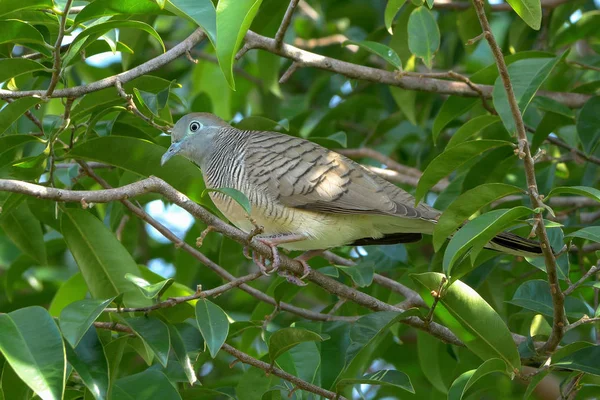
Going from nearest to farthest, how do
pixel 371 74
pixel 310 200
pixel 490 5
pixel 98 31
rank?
pixel 98 31 < pixel 310 200 < pixel 371 74 < pixel 490 5

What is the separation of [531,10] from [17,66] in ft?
6.37

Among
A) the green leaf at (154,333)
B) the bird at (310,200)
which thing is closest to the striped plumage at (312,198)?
the bird at (310,200)

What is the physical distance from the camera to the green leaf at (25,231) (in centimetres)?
385

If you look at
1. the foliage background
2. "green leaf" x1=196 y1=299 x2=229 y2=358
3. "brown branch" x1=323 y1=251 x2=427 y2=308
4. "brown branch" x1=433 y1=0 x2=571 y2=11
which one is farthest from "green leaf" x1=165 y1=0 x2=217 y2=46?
"brown branch" x1=433 y1=0 x2=571 y2=11

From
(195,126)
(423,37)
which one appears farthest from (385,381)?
(195,126)

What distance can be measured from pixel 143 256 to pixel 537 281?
3781 millimetres

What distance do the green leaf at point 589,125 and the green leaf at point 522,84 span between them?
2.76 feet

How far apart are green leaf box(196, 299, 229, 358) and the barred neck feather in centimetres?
135

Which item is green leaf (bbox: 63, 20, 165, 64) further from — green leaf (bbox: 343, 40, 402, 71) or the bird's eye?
the bird's eye

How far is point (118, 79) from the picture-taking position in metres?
3.38

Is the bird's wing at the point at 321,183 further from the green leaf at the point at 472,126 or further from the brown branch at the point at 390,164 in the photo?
the brown branch at the point at 390,164

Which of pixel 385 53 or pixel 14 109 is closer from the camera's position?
pixel 14 109

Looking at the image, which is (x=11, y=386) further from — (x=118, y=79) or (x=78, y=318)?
(x=118, y=79)

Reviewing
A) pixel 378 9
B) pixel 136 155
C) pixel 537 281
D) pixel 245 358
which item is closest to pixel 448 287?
pixel 537 281
